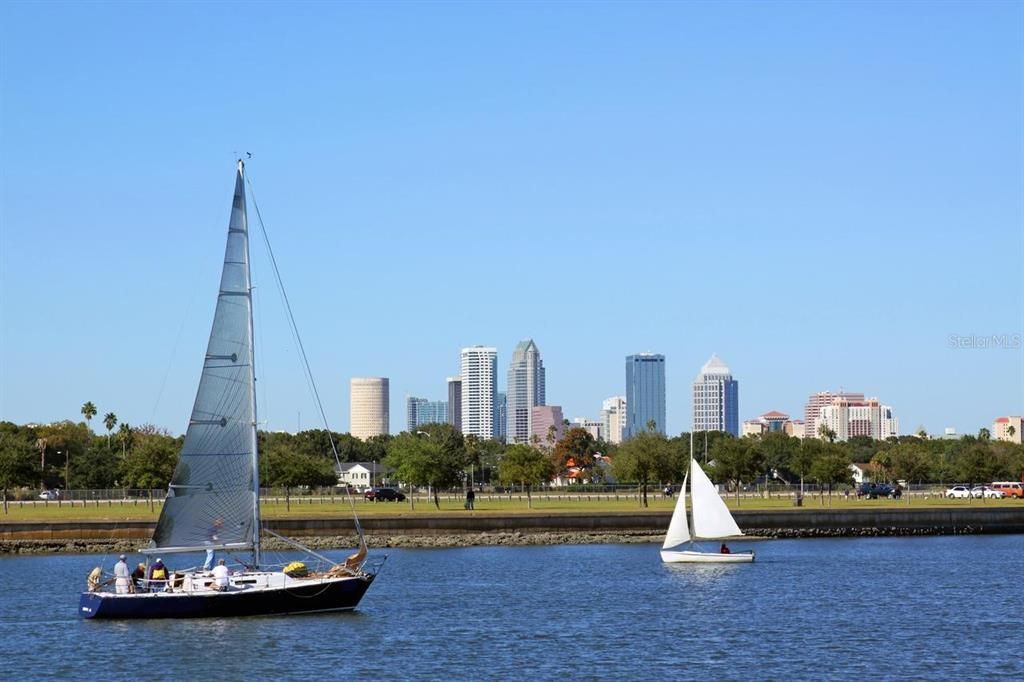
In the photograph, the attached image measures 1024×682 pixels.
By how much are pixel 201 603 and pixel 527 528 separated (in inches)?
1894

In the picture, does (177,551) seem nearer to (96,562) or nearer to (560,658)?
(560,658)

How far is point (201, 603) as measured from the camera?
53188 mm

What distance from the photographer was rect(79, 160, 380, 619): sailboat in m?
53.4

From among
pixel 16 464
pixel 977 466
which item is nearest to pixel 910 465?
pixel 977 466

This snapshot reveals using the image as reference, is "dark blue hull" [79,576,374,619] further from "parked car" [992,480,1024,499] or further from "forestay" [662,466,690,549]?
"parked car" [992,480,1024,499]

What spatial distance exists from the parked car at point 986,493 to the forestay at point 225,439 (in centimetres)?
10247

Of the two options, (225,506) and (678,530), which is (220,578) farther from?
(678,530)

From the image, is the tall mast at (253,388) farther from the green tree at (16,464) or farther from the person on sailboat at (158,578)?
the green tree at (16,464)

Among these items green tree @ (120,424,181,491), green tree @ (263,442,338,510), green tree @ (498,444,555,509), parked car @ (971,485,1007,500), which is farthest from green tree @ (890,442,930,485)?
green tree @ (120,424,181,491)

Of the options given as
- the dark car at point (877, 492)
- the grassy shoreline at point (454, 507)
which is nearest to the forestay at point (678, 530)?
the grassy shoreline at point (454, 507)

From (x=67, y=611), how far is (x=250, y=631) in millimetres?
10540

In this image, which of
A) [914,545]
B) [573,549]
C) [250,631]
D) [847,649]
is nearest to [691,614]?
[847,649]

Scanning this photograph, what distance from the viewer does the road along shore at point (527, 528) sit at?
90.9 metres

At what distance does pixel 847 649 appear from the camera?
4866 centimetres
